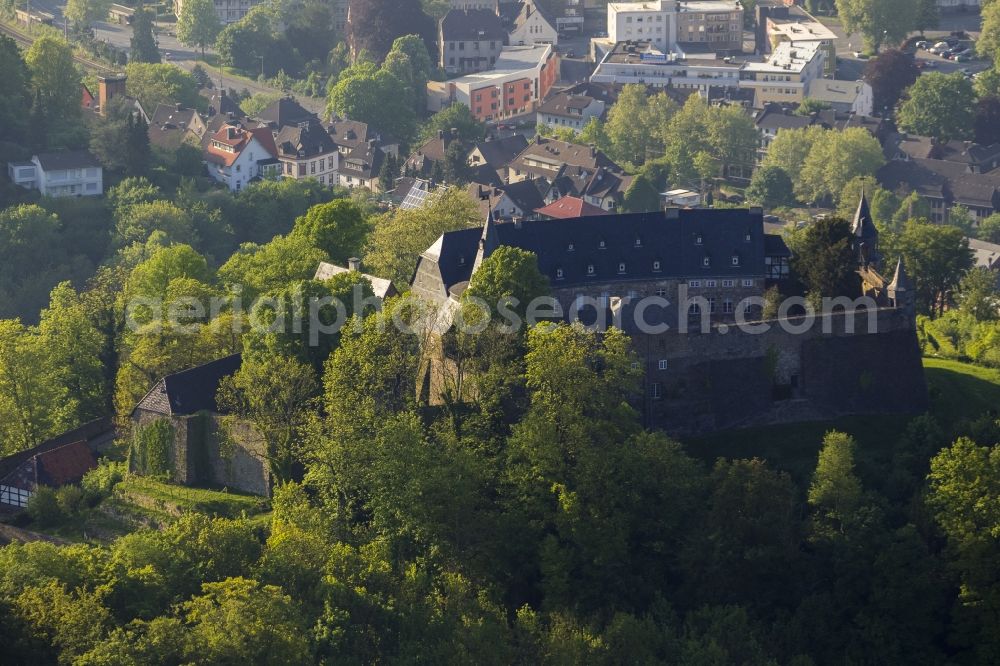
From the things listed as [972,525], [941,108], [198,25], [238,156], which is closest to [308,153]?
[238,156]

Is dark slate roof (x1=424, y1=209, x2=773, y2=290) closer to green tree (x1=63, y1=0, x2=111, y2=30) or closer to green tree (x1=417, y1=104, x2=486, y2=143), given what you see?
green tree (x1=417, y1=104, x2=486, y2=143)

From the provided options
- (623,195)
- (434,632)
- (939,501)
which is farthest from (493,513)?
(623,195)

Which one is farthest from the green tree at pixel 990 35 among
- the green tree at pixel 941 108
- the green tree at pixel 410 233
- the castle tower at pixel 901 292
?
the castle tower at pixel 901 292

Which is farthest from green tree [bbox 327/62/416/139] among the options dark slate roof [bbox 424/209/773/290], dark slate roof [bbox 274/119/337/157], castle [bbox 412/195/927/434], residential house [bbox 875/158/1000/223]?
castle [bbox 412/195/927/434]

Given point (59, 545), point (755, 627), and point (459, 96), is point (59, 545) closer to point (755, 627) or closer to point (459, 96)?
point (755, 627)

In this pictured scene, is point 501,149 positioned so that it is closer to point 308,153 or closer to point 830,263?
point 308,153
